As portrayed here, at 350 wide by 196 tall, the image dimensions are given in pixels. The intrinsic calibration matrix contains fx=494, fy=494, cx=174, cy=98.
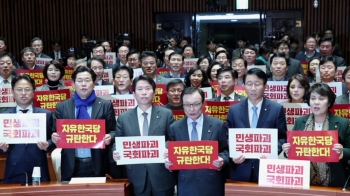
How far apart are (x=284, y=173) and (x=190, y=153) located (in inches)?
23.4

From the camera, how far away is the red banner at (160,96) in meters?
4.73

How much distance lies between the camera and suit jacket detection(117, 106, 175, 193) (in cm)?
333

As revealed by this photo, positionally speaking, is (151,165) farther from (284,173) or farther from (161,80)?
(161,80)

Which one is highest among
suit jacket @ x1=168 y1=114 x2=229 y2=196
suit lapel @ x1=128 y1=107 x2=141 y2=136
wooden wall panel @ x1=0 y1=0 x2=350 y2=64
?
wooden wall panel @ x1=0 y1=0 x2=350 y2=64

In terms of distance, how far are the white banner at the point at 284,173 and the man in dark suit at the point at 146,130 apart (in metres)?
0.68

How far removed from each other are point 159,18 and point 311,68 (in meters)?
5.41

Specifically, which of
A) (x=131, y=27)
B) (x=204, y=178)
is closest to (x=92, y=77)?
(x=204, y=178)

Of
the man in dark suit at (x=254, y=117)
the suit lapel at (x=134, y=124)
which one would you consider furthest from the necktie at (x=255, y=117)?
the suit lapel at (x=134, y=124)

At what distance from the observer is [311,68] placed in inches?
219

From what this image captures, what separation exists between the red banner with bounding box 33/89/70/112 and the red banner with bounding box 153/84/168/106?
84cm

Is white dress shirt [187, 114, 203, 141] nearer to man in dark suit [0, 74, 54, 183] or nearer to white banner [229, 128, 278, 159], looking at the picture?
white banner [229, 128, 278, 159]

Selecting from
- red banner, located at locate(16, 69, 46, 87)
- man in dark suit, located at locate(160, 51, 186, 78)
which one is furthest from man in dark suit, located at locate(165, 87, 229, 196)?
red banner, located at locate(16, 69, 46, 87)

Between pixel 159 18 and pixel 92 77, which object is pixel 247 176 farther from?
pixel 159 18

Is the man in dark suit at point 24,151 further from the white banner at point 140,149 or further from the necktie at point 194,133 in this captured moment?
the necktie at point 194,133
